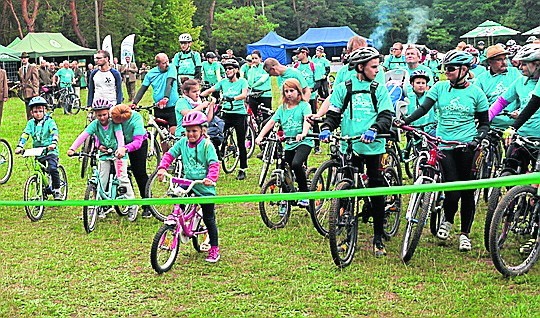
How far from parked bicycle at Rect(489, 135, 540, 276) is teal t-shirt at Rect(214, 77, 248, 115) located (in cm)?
553

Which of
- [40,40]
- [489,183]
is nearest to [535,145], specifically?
[489,183]

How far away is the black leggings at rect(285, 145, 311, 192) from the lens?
794 cm

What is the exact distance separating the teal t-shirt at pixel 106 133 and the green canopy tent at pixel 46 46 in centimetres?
3376

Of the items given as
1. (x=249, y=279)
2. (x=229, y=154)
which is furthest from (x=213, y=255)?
(x=229, y=154)

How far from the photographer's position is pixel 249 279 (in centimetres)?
653

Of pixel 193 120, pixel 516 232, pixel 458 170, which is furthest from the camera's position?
pixel 458 170

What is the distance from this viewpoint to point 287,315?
5.60 m

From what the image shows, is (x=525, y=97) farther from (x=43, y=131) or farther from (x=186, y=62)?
(x=186, y=62)

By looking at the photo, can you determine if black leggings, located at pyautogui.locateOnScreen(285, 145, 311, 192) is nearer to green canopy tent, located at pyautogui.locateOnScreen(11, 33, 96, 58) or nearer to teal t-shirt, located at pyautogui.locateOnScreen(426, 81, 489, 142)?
teal t-shirt, located at pyautogui.locateOnScreen(426, 81, 489, 142)

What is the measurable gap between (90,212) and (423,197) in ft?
13.0

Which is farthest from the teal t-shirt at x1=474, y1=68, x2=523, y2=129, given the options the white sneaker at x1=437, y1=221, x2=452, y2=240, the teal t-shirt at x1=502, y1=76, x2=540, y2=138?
the white sneaker at x1=437, y1=221, x2=452, y2=240

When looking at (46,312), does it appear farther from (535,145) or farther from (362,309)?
(535,145)

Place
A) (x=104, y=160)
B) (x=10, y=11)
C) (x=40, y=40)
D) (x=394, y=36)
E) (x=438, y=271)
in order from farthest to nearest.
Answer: (x=394, y=36) → (x=10, y=11) → (x=40, y=40) → (x=104, y=160) → (x=438, y=271)

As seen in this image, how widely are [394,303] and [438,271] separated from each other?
90 cm
